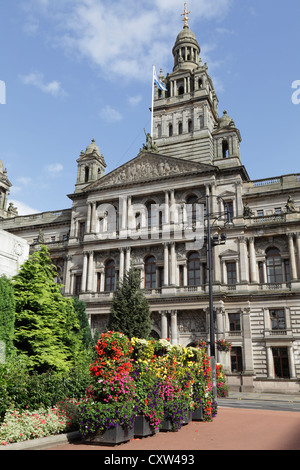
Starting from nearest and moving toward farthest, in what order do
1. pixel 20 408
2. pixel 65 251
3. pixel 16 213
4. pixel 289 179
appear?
pixel 20 408 → pixel 289 179 → pixel 65 251 → pixel 16 213

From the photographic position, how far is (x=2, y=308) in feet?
56.5

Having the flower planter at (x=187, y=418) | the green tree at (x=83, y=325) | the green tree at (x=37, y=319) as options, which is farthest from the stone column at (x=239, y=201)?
the flower planter at (x=187, y=418)

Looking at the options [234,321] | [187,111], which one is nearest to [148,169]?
[187,111]

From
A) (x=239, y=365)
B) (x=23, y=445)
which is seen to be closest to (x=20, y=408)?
(x=23, y=445)

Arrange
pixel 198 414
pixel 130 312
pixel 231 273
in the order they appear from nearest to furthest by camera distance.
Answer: pixel 198 414
pixel 130 312
pixel 231 273

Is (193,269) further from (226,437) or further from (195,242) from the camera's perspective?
(226,437)

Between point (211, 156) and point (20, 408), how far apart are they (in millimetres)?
39914

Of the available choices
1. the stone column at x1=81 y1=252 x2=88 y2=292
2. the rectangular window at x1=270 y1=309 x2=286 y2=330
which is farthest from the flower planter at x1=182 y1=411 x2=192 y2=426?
the stone column at x1=81 y1=252 x2=88 y2=292

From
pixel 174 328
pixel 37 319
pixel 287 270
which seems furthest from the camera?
pixel 174 328

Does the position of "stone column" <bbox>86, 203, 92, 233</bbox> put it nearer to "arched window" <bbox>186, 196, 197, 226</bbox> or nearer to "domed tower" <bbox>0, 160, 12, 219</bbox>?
"arched window" <bbox>186, 196, 197, 226</bbox>

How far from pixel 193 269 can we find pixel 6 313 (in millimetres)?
25462

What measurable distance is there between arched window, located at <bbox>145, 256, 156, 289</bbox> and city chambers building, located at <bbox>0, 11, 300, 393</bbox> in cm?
11

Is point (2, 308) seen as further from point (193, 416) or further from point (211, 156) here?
point (211, 156)

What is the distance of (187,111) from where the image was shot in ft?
168
